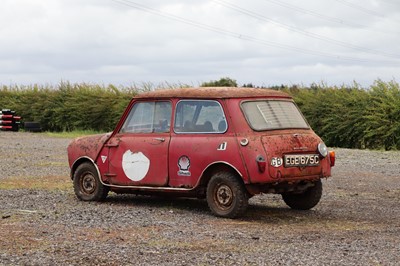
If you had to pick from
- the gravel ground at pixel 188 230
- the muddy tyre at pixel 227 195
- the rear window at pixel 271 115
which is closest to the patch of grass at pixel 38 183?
the gravel ground at pixel 188 230

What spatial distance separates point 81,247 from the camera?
8.15m

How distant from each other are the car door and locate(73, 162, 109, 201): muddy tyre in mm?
333

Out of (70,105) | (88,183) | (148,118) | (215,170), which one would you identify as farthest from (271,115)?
(70,105)

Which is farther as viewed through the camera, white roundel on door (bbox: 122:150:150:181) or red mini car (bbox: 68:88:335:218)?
white roundel on door (bbox: 122:150:150:181)

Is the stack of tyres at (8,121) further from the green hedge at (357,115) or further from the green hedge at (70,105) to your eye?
the green hedge at (357,115)

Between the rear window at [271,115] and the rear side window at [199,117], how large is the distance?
0.38 metres

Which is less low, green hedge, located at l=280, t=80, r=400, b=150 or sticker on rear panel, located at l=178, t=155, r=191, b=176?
green hedge, located at l=280, t=80, r=400, b=150

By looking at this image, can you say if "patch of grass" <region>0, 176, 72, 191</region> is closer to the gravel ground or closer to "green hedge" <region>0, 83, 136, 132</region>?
the gravel ground

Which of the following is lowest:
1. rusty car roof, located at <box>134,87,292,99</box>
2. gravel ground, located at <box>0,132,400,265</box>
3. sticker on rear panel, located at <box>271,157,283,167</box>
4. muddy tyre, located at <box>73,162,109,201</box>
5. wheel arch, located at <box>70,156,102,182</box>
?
gravel ground, located at <box>0,132,400,265</box>

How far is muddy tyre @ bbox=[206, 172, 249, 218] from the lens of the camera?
10.3m

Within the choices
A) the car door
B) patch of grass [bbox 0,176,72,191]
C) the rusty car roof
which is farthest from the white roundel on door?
patch of grass [bbox 0,176,72,191]

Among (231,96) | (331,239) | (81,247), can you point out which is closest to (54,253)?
(81,247)

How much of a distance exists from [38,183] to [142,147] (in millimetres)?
4222

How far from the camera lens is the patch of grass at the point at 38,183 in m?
14.2
